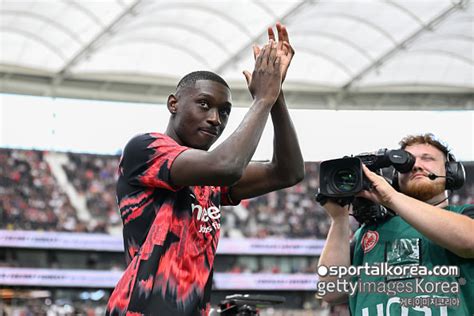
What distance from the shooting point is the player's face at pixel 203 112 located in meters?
2.37

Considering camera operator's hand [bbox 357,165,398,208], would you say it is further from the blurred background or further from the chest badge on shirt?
the blurred background

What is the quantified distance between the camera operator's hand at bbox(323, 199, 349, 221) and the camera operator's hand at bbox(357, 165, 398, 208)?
0.72 feet

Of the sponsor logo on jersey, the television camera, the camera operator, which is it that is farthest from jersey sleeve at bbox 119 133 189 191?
the camera operator

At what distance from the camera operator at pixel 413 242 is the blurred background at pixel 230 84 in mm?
18889

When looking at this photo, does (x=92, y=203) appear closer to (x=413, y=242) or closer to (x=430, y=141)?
(x=430, y=141)

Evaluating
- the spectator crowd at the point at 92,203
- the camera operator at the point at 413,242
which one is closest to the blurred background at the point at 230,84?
the spectator crowd at the point at 92,203

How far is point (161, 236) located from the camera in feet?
7.33

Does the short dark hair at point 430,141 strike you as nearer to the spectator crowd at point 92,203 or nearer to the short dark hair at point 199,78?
the short dark hair at point 199,78

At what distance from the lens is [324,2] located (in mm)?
22750

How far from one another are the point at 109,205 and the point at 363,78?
10381 millimetres

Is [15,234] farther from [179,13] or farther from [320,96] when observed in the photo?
[320,96]

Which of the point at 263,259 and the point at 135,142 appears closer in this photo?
the point at 135,142

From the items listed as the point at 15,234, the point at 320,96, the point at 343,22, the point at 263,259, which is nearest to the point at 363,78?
A: the point at 320,96

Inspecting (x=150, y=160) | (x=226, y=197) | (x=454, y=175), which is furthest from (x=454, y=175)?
(x=150, y=160)
